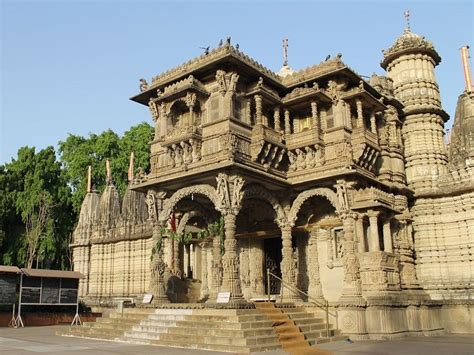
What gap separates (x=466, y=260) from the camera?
2067 centimetres

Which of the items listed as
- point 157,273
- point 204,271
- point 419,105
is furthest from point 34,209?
point 419,105

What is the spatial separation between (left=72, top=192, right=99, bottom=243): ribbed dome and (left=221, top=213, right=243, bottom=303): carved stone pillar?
18.4 metres

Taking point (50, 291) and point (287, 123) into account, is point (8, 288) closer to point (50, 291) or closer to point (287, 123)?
point (50, 291)

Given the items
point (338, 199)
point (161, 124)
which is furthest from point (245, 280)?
point (161, 124)

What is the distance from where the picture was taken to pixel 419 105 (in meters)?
23.8

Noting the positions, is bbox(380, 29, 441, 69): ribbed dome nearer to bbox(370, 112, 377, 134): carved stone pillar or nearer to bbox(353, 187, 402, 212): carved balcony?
bbox(370, 112, 377, 134): carved stone pillar

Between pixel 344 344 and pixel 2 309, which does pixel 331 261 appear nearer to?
pixel 344 344

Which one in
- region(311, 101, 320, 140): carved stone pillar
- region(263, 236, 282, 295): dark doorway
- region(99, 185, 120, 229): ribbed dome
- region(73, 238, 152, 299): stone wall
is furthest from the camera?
region(99, 185, 120, 229): ribbed dome

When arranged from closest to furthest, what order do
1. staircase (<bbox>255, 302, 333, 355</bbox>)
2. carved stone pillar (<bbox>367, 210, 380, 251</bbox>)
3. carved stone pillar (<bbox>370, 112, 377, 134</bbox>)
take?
staircase (<bbox>255, 302, 333, 355</bbox>) → carved stone pillar (<bbox>367, 210, 380, 251</bbox>) → carved stone pillar (<bbox>370, 112, 377, 134</bbox>)

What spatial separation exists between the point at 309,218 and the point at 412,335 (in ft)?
20.5

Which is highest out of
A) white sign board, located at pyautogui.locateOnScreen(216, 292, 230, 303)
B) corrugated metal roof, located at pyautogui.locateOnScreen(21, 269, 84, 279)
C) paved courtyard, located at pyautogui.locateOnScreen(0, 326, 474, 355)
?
corrugated metal roof, located at pyautogui.locateOnScreen(21, 269, 84, 279)

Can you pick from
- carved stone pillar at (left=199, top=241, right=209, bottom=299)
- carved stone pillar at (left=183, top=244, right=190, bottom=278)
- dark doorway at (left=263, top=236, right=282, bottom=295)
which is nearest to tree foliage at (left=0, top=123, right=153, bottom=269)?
carved stone pillar at (left=183, top=244, right=190, bottom=278)

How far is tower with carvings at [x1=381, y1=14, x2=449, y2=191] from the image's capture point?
75.2ft

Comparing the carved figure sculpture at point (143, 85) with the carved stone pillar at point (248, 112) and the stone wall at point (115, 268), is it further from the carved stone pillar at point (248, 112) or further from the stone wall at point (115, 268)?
the stone wall at point (115, 268)
